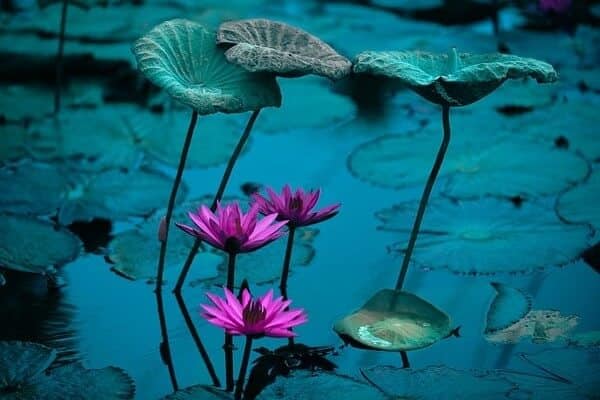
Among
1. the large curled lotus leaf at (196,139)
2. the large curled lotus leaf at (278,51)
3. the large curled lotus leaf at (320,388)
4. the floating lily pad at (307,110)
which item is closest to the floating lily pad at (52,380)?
the large curled lotus leaf at (320,388)

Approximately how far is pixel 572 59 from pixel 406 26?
2.42 ft

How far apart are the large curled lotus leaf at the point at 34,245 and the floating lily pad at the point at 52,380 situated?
41cm

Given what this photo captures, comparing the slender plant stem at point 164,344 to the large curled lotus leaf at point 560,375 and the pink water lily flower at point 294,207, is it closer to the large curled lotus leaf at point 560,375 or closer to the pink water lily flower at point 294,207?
the pink water lily flower at point 294,207

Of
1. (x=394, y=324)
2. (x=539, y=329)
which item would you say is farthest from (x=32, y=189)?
(x=539, y=329)

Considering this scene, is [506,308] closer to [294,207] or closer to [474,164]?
[294,207]

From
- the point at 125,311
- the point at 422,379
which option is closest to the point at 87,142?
the point at 125,311

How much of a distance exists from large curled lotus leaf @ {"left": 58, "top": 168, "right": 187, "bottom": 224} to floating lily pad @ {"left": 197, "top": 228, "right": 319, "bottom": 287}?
1.16 feet

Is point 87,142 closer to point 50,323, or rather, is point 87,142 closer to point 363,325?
point 50,323

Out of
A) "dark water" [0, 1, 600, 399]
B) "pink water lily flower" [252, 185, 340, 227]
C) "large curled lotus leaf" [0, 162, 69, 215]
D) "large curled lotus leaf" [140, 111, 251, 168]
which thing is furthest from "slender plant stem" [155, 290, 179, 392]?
"large curled lotus leaf" [140, 111, 251, 168]

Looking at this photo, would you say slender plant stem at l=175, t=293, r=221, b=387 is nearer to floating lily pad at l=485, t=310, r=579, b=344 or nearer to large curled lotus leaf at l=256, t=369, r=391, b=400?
large curled lotus leaf at l=256, t=369, r=391, b=400

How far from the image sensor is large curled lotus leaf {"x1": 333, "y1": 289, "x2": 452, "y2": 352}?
184 cm

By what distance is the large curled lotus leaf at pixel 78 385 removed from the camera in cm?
168

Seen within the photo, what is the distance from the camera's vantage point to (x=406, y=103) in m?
3.27

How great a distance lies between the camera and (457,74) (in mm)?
1791
